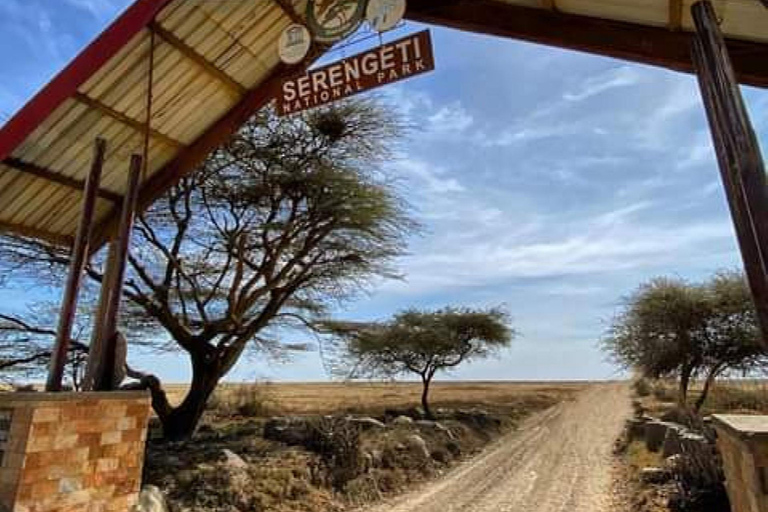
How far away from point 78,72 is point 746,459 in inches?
197

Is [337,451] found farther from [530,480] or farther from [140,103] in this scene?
[140,103]

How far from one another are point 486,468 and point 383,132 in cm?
712

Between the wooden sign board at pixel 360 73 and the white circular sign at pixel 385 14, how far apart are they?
0.45 ft

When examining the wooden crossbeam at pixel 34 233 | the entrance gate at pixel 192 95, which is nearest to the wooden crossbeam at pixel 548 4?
the entrance gate at pixel 192 95

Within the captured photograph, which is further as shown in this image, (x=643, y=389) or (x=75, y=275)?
(x=643, y=389)

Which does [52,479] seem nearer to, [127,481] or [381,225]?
[127,481]

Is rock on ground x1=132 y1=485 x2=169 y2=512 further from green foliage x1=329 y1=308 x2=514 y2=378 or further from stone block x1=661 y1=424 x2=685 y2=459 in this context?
green foliage x1=329 y1=308 x2=514 y2=378

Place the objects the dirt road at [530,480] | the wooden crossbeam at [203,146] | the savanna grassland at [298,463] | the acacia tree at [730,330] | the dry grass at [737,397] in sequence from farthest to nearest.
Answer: the dry grass at [737,397] → the acacia tree at [730,330] → the dirt road at [530,480] → the savanna grassland at [298,463] → the wooden crossbeam at [203,146]

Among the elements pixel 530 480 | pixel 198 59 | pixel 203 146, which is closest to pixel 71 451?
pixel 203 146

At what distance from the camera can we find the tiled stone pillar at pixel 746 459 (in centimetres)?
265

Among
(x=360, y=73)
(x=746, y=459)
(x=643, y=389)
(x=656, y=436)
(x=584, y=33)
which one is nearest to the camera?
(x=746, y=459)

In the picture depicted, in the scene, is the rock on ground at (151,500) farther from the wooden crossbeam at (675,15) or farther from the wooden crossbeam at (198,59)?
the wooden crossbeam at (675,15)

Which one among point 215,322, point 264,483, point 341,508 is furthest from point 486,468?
point 215,322

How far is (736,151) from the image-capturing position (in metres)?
2.95
